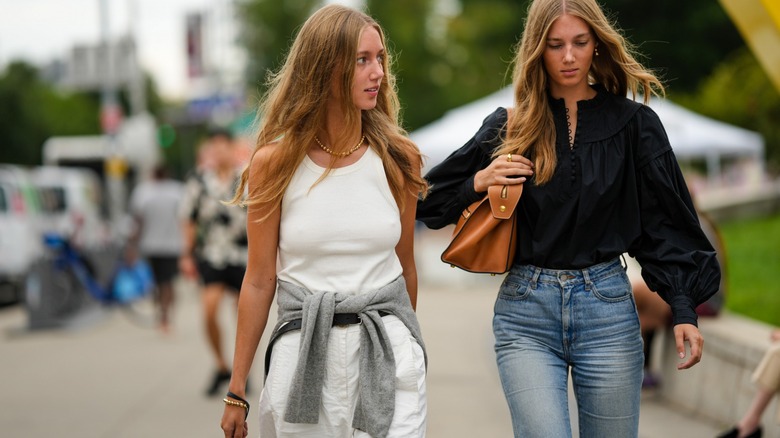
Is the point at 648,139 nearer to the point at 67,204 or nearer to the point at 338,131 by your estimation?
the point at 338,131

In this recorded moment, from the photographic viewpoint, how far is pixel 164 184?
1259cm

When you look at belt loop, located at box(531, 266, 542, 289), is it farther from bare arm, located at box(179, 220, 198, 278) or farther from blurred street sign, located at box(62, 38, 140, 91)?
blurred street sign, located at box(62, 38, 140, 91)

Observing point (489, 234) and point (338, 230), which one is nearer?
point (338, 230)

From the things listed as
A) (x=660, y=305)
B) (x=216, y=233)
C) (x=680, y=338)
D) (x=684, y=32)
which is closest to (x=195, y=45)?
(x=684, y=32)

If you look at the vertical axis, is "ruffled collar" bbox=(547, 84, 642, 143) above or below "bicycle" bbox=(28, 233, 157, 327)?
above

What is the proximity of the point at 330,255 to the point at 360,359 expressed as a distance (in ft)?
1.04

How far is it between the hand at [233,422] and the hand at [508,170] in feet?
3.39

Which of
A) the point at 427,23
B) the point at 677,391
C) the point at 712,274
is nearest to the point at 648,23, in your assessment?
the point at 427,23

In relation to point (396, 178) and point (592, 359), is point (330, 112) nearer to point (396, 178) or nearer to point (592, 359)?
point (396, 178)

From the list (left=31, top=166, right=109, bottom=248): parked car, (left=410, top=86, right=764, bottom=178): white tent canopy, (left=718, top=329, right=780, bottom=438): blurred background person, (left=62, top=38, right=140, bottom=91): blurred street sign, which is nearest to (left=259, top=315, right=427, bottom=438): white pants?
(left=718, top=329, right=780, bottom=438): blurred background person

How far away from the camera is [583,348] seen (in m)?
3.31

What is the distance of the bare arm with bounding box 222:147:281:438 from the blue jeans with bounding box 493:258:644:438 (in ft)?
2.52

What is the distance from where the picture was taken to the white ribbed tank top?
3217 millimetres

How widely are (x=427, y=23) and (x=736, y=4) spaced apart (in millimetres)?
45074
